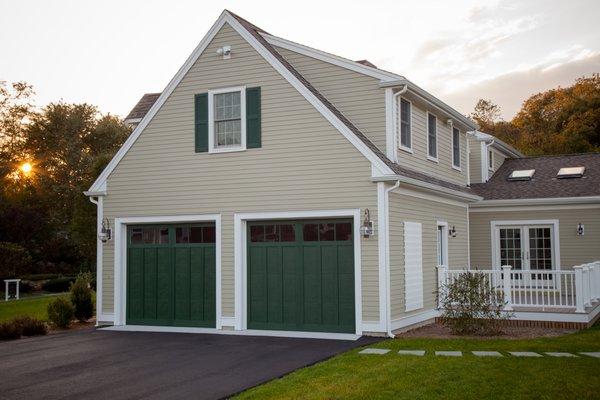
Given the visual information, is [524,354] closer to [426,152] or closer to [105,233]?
[426,152]

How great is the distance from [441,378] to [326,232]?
6049mm

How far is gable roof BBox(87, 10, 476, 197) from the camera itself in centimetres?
1430

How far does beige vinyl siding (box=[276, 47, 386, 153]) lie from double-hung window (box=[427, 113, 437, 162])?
2910 millimetres

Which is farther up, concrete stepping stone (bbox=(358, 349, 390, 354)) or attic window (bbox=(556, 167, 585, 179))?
attic window (bbox=(556, 167, 585, 179))

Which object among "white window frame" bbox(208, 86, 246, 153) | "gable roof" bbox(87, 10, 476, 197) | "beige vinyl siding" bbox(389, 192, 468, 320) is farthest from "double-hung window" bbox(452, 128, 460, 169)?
"white window frame" bbox(208, 86, 246, 153)

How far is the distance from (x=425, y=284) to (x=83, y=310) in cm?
913

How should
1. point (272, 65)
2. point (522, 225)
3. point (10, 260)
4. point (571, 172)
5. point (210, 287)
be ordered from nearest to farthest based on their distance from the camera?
1. point (272, 65)
2. point (210, 287)
3. point (522, 225)
4. point (571, 172)
5. point (10, 260)

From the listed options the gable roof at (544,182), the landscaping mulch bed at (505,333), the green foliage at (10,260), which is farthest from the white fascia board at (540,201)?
the green foliage at (10,260)

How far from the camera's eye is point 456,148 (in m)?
20.7

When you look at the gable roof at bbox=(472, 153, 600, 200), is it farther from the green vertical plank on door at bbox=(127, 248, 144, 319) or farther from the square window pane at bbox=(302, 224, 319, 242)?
the green vertical plank on door at bbox=(127, 248, 144, 319)

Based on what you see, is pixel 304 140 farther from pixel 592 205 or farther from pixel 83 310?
pixel 592 205

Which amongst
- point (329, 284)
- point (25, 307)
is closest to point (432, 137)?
point (329, 284)

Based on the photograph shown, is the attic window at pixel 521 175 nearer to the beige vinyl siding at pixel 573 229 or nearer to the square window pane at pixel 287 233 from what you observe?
the beige vinyl siding at pixel 573 229

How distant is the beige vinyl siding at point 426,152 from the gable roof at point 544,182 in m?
1.81
